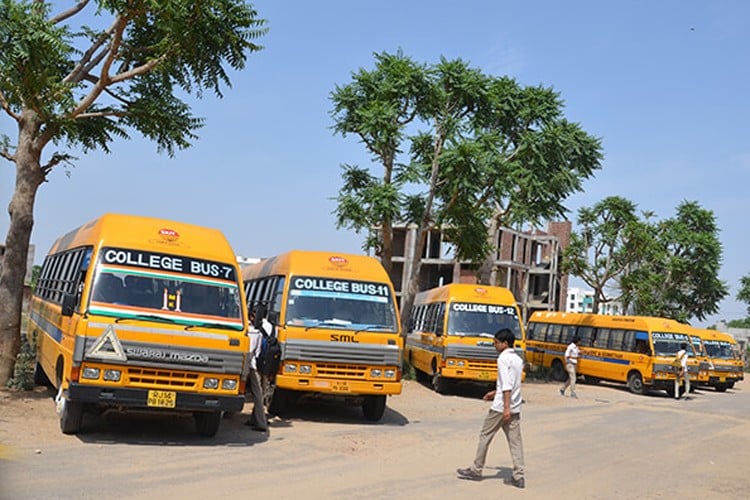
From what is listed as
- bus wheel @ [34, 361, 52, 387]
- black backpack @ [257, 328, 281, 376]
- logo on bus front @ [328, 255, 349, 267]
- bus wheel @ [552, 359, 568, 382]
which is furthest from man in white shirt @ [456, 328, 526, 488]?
bus wheel @ [552, 359, 568, 382]

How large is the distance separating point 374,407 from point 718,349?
22298mm

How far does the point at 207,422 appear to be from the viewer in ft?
34.0

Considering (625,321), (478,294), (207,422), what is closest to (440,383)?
(478,294)

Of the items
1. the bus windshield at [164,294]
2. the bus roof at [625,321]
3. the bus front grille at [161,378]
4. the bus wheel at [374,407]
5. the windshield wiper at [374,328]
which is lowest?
the bus wheel at [374,407]

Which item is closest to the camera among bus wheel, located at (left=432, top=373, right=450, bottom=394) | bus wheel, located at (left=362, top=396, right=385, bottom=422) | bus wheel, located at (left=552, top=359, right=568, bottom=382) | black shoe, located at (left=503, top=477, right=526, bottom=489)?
black shoe, located at (left=503, top=477, right=526, bottom=489)

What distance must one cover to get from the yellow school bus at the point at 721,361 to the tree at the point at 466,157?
860cm

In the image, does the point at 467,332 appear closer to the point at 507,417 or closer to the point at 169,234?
the point at 169,234

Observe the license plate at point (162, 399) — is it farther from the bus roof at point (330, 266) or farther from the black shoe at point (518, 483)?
the bus roof at point (330, 266)

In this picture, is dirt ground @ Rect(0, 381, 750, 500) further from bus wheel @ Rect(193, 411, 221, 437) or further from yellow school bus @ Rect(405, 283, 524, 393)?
yellow school bus @ Rect(405, 283, 524, 393)

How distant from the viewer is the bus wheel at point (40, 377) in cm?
1391

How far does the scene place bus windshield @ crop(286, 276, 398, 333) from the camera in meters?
13.3

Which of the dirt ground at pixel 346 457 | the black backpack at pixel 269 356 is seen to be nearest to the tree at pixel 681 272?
the dirt ground at pixel 346 457

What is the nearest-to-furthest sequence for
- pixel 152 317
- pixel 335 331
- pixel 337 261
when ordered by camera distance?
pixel 152 317, pixel 335 331, pixel 337 261

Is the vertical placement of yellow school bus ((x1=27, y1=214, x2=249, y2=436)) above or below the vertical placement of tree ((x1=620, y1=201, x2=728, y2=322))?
below
